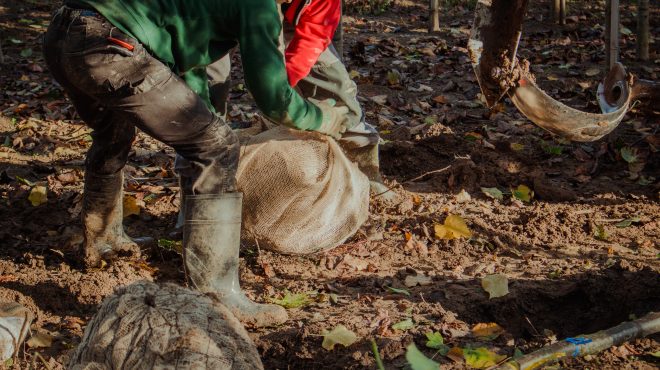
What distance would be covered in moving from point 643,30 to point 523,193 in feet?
13.1

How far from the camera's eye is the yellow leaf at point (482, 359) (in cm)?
293

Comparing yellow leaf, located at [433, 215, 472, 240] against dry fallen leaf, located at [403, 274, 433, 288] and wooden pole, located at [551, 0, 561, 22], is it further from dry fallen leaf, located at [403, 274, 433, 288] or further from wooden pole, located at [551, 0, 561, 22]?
wooden pole, located at [551, 0, 561, 22]

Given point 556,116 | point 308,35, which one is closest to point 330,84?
point 308,35

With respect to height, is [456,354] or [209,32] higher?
[209,32]

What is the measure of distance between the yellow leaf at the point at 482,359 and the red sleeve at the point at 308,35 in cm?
173

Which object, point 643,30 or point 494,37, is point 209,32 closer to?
point 494,37

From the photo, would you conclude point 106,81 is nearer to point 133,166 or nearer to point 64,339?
point 64,339

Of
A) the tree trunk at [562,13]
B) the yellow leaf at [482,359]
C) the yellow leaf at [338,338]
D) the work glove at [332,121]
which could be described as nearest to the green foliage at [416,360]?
the yellow leaf at [482,359]

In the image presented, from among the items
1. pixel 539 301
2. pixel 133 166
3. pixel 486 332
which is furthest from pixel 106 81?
pixel 133 166

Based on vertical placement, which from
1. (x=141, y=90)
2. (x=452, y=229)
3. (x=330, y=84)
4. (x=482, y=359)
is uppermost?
(x=141, y=90)

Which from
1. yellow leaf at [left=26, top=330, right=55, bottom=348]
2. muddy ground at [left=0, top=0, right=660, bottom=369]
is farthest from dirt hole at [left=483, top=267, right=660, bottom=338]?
yellow leaf at [left=26, top=330, right=55, bottom=348]

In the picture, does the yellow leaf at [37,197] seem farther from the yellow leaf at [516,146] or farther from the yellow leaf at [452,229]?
the yellow leaf at [516,146]

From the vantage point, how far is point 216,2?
314 centimetres

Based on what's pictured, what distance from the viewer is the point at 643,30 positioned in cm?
821
